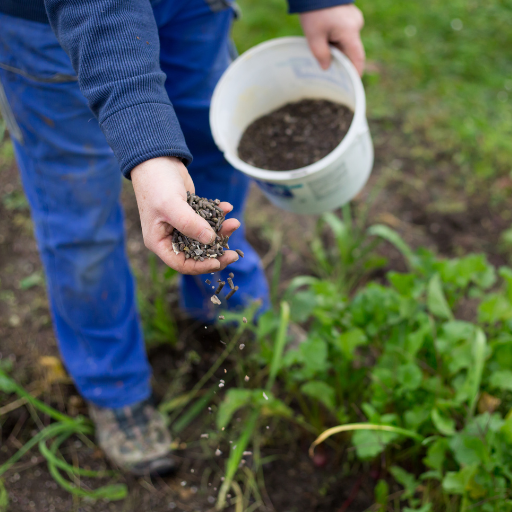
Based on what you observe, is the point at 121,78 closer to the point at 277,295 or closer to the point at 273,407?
the point at 273,407

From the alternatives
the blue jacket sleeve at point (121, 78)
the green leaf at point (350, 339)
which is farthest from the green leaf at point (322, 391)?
the blue jacket sleeve at point (121, 78)

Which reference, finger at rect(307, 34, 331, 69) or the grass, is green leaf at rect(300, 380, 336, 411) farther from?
finger at rect(307, 34, 331, 69)

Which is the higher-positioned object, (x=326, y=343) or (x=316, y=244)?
(x=326, y=343)

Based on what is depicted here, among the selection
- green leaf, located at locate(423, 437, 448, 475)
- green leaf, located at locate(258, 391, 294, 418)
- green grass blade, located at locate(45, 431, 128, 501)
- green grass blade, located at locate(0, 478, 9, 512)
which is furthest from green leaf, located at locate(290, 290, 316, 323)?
green grass blade, located at locate(0, 478, 9, 512)

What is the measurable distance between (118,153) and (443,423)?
2.89ft

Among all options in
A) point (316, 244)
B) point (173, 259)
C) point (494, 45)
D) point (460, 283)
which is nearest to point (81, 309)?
point (173, 259)

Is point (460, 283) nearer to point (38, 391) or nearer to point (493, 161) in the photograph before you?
point (493, 161)

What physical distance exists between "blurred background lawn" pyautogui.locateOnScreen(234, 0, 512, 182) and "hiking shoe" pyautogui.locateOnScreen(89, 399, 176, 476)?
5.12 ft

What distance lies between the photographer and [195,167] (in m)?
1.43

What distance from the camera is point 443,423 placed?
3.60ft

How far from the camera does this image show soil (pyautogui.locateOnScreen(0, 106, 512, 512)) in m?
1.37

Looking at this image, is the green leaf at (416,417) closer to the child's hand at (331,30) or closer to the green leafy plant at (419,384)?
the green leafy plant at (419,384)

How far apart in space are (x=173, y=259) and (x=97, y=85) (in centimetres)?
33

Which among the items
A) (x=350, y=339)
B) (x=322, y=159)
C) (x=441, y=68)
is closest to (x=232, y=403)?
(x=350, y=339)
